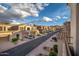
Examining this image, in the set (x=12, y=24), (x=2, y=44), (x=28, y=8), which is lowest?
(x=2, y=44)

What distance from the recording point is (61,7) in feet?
8.99

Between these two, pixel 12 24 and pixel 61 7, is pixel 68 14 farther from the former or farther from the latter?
pixel 12 24

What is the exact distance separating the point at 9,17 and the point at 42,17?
0.38m

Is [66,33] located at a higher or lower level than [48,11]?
lower

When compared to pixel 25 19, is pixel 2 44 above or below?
below

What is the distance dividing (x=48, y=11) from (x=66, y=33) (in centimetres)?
33

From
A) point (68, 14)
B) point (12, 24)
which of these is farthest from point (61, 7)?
point (12, 24)

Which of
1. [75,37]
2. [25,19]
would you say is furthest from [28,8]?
[75,37]

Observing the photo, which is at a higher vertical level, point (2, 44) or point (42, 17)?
point (42, 17)

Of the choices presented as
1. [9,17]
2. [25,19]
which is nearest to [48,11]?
[25,19]

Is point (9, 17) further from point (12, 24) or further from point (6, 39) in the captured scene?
point (6, 39)

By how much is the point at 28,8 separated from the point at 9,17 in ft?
0.79

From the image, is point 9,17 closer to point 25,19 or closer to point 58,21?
point 25,19

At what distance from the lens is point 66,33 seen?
108 inches
